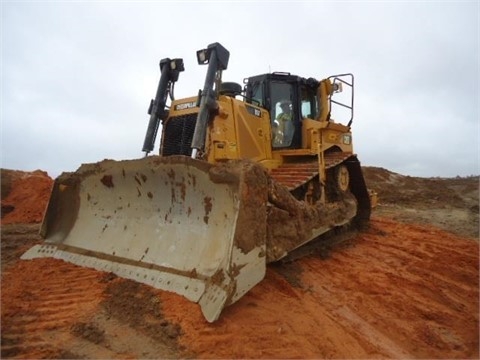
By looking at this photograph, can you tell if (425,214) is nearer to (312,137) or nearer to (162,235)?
(312,137)

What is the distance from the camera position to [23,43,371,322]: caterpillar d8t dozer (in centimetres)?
360

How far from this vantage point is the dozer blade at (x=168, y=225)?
3461mm

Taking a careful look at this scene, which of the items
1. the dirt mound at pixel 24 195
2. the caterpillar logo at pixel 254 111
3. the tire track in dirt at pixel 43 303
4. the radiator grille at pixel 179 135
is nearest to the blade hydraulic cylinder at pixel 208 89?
the radiator grille at pixel 179 135

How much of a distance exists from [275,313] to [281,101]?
4.20 m

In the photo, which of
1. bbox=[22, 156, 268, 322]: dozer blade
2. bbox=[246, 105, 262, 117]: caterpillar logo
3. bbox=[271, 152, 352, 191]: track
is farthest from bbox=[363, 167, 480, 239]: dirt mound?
bbox=[22, 156, 268, 322]: dozer blade

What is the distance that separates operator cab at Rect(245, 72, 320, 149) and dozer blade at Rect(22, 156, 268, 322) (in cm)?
280

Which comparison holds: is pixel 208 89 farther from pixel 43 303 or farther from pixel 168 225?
pixel 43 303

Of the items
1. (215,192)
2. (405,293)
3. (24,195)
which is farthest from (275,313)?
(24,195)

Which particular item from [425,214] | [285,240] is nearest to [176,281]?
[285,240]

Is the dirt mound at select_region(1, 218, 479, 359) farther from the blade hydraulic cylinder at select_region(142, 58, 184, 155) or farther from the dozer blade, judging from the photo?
the blade hydraulic cylinder at select_region(142, 58, 184, 155)

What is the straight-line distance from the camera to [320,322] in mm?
3525

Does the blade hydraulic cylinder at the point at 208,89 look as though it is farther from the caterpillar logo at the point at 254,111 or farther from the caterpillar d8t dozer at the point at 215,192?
the caterpillar logo at the point at 254,111

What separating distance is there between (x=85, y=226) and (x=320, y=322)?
10.7 ft

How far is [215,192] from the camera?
3826 mm
